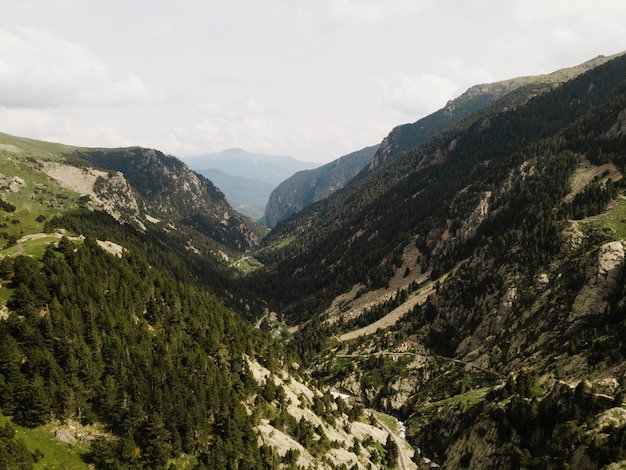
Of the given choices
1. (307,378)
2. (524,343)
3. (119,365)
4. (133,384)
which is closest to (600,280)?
(524,343)

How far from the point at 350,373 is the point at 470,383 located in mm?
52029

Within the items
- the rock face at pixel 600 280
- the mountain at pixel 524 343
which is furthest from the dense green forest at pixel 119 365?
the rock face at pixel 600 280

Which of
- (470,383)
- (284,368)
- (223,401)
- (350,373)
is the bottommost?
(350,373)

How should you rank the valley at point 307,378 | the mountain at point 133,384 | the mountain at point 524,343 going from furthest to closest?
1. the mountain at point 524,343
2. the valley at point 307,378
3. the mountain at point 133,384

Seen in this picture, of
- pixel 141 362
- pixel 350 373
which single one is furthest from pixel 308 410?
pixel 350 373

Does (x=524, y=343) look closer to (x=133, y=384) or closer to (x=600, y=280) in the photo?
(x=600, y=280)

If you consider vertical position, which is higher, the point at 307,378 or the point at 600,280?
the point at 600,280

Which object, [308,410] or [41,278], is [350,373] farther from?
[41,278]

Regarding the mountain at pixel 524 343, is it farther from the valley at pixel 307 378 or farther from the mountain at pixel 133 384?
the mountain at pixel 133 384

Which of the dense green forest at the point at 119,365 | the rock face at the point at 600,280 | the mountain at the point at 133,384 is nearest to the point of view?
the mountain at the point at 133,384

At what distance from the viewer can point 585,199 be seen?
154 metres

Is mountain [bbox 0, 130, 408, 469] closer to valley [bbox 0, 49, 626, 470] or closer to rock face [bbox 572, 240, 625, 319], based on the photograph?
valley [bbox 0, 49, 626, 470]

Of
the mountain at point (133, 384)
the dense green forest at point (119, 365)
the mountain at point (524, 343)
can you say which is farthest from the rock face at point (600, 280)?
the dense green forest at point (119, 365)

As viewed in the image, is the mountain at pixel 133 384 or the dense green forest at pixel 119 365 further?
the dense green forest at pixel 119 365
